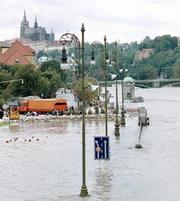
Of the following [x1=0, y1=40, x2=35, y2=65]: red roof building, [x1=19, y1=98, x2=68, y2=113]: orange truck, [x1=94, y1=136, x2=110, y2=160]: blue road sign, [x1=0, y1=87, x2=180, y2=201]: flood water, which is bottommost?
[x1=0, y1=87, x2=180, y2=201]: flood water

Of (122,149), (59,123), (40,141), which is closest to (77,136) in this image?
(40,141)

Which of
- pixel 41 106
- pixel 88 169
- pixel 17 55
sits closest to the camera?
pixel 88 169

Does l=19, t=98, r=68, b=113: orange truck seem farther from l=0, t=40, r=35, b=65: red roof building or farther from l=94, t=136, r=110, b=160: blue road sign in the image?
l=0, t=40, r=35, b=65: red roof building

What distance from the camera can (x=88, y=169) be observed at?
32.3 meters

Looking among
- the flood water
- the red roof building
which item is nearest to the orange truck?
the flood water

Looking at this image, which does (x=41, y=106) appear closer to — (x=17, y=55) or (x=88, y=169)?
(x=88, y=169)

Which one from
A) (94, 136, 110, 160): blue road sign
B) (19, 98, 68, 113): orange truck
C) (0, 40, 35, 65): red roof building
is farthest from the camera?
(0, 40, 35, 65): red roof building

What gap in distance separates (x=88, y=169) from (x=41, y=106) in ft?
182

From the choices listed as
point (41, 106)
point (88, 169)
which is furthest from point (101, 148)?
point (41, 106)

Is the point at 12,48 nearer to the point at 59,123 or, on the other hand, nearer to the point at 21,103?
the point at 21,103

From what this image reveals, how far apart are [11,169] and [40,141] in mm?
15851

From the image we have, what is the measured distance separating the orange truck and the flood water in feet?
105

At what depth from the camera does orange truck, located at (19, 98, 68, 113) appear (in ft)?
286

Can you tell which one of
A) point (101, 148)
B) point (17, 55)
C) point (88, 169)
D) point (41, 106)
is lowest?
point (88, 169)
